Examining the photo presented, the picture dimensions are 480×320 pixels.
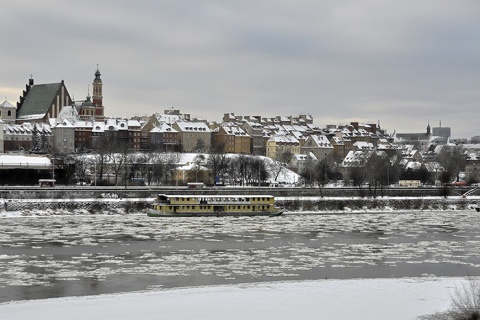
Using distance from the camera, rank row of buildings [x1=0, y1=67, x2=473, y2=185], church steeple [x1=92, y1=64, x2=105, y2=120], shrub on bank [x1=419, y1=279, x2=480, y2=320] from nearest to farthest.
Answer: shrub on bank [x1=419, y1=279, x2=480, y2=320]
row of buildings [x1=0, y1=67, x2=473, y2=185]
church steeple [x1=92, y1=64, x2=105, y2=120]

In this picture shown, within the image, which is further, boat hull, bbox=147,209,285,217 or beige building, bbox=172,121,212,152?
beige building, bbox=172,121,212,152

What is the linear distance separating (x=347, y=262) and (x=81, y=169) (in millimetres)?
53087

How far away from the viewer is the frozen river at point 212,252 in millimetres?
22703

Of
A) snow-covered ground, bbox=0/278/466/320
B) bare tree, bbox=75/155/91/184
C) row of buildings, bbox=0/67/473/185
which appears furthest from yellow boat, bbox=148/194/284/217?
row of buildings, bbox=0/67/473/185

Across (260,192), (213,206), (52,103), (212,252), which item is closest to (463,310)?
(212,252)

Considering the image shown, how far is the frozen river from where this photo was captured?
2270 centimetres

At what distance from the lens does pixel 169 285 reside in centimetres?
2148

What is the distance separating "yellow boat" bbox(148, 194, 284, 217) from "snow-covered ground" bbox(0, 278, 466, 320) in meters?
28.6

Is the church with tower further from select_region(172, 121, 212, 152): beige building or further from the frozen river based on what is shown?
the frozen river

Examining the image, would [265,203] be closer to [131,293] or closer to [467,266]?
[467,266]

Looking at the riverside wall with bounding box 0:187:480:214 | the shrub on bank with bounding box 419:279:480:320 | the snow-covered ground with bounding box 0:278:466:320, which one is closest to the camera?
the shrub on bank with bounding box 419:279:480:320

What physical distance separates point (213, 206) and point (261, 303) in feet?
105

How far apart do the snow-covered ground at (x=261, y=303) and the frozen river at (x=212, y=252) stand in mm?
1578

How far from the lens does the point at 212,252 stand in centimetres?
2880
